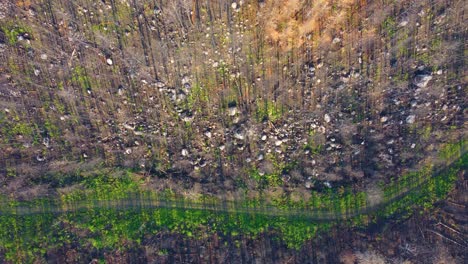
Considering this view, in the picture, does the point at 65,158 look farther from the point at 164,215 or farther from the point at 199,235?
the point at 199,235

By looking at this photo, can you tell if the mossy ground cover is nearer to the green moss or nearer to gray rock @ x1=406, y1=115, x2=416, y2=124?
gray rock @ x1=406, y1=115, x2=416, y2=124

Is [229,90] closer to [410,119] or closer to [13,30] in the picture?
[410,119]

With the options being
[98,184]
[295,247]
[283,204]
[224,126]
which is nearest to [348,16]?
[224,126]

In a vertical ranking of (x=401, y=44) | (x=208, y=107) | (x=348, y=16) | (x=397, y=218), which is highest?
(x=348, y=16)

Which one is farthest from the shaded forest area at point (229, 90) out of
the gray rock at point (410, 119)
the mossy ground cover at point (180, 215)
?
the mossy ground cover at point (180, 215)

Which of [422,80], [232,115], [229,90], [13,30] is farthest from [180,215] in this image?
[422,80]

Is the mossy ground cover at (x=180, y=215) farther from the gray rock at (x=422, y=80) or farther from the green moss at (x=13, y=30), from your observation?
the green moss at (x=13, y=30)

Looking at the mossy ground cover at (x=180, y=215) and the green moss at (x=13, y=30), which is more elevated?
the green moss at (x=13, y=30)

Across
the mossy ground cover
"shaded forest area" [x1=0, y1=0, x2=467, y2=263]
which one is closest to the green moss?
"shaded forest area" [x1=0, y1=0, x2=467, y2=263]
